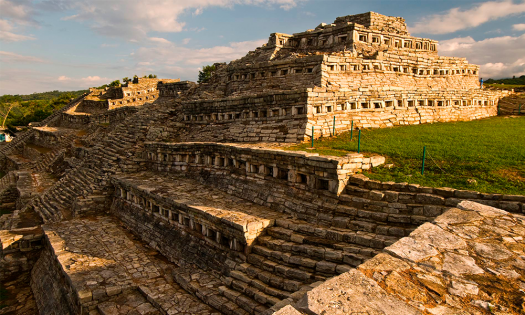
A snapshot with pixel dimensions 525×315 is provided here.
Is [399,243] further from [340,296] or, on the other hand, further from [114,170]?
[114,170]

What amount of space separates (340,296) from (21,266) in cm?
1517

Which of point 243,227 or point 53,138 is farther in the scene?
point 53,138

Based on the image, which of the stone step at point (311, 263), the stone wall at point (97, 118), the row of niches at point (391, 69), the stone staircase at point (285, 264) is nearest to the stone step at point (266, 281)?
the stone staircase at point (285, 264)

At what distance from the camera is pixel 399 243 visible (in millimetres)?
5566

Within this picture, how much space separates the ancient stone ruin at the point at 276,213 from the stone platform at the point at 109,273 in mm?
56

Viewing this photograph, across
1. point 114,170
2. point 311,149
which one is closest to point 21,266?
point 114,170

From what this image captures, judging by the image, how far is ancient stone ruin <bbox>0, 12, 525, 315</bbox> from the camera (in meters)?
5.00

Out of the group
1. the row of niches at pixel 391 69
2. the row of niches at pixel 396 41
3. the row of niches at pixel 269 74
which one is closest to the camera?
the row of niches at pixel 391 69

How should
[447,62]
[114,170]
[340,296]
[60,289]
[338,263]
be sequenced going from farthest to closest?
[447,62]
[114,170]
[60,289]
[338,263]
[340,296]

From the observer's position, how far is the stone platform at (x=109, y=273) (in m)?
8.83

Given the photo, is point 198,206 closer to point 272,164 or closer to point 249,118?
point 272,164

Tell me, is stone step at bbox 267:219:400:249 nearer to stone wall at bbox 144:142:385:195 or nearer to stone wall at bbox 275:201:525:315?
stone wall at bbox 144:142:385:195

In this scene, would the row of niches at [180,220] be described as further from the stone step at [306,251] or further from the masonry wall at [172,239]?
the stone step at [306,251]

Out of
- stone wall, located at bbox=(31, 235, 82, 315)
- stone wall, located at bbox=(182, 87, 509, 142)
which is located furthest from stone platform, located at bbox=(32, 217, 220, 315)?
stone wall, located at bbox=(182, 87, 509, 142)
